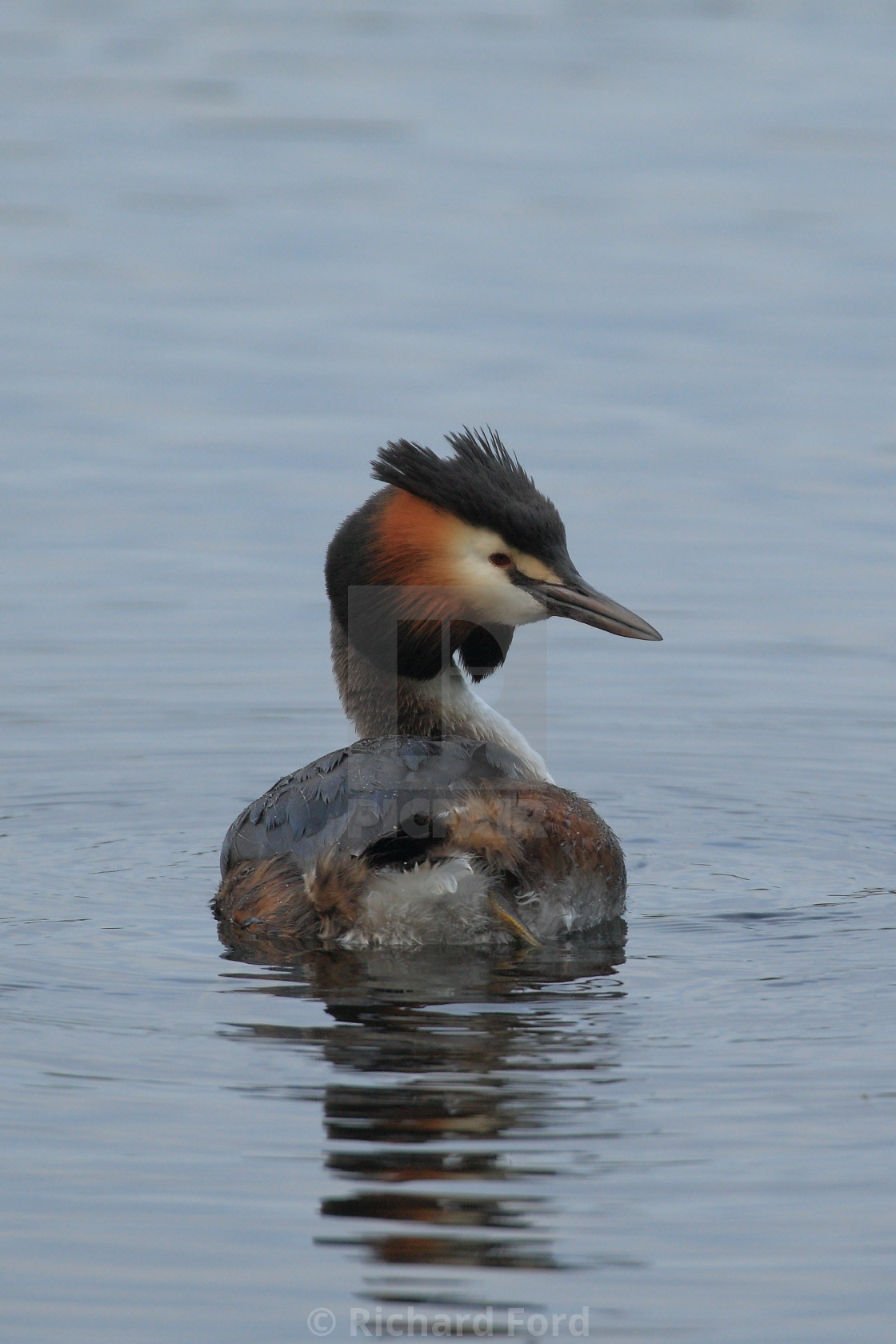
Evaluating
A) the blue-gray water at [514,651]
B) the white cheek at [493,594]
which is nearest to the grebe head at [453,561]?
the white cheek at [493,594]

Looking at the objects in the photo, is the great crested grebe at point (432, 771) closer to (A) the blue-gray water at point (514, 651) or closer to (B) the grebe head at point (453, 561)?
(B) the grebe head at point (453, 561)

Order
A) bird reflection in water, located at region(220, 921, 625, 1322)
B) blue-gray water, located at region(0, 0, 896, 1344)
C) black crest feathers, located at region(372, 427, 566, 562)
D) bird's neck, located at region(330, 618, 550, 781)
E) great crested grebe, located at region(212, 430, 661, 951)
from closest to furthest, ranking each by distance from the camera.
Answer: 1. bird reflection in water, located at region(220, 921, 625, 1322)
2. blue-gray water, located at region(0, 0, 896, 1344)
3. great crested grebe, located at region(212, 430, 661, 951)
4. black crest feathers, located at region(372, 427, 566, 562)
5. bird's neck, located at region(330, 618, 550, 781)

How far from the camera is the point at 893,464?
11.8 meters

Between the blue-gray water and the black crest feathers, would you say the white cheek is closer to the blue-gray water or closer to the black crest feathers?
the black crest feathers

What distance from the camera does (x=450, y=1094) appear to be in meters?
5.41

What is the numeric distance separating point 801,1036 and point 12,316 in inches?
373

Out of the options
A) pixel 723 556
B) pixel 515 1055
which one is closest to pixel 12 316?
pixel 723 556

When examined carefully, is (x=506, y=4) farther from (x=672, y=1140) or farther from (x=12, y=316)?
(x=672, y=1140)

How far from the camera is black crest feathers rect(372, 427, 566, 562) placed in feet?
23.1

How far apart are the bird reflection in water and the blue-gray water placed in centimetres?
1

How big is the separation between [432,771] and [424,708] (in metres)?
0.91

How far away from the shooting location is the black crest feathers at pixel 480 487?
7.05 m

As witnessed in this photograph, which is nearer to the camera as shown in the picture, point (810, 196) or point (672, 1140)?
point (672, 1140)

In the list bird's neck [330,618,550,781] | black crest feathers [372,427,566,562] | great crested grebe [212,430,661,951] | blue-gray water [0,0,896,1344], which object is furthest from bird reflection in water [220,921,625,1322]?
black crest feathers [372,427,566,562]
